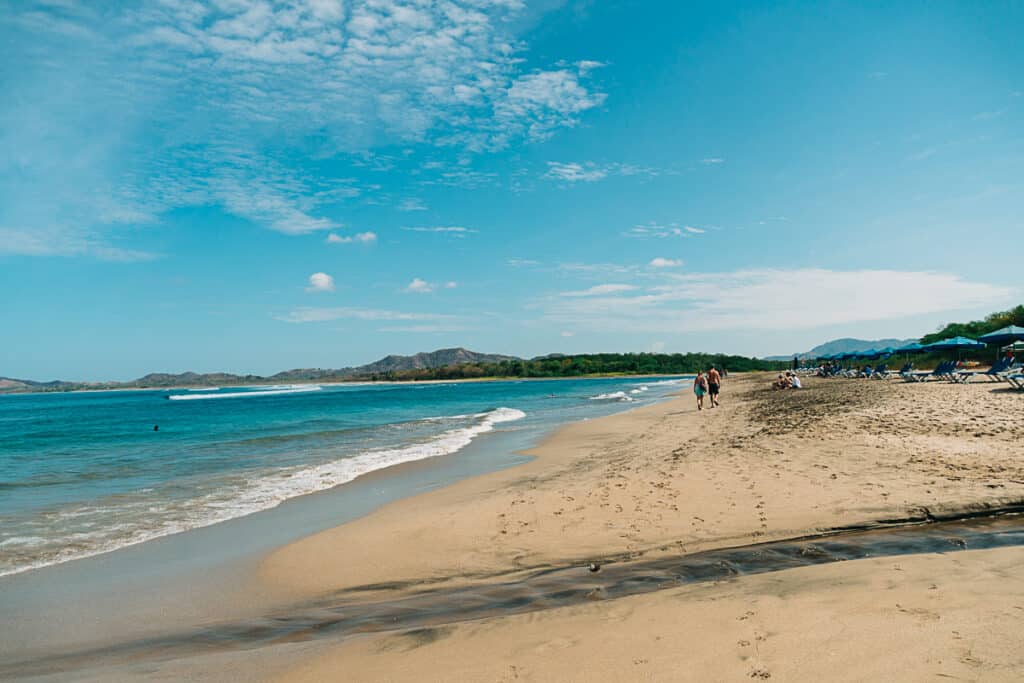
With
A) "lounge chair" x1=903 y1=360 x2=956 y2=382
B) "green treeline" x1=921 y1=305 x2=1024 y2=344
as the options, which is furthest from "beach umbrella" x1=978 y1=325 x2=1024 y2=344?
"green treeline" x1=921 y1=305 x2=1024 y2=344

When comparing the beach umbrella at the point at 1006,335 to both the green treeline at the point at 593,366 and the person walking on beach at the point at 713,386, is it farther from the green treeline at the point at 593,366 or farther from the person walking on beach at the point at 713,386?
the green treeline at the point at 593,366

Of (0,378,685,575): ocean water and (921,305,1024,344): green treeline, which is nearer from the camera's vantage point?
(0,378,685,575): ocean water

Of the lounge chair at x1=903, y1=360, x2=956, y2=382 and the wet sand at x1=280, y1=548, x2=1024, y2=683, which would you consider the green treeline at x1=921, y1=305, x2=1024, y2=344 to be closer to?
the lounge chair at x1=903, y1=360, x2=956, y2=382

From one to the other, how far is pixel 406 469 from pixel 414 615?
405 inches

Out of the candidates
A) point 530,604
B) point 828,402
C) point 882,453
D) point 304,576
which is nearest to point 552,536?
point 530,604

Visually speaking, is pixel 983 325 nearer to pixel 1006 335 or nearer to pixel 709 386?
pixel 1006 335

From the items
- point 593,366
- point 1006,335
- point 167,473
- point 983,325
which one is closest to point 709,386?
point 1006,335

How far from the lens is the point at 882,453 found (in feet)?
32.6

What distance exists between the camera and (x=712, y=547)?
20.3 ft

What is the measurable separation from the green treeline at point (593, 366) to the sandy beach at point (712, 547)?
153 m

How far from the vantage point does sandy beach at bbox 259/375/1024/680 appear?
3.66 metres

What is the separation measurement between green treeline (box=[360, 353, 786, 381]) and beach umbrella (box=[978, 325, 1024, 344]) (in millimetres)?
128192

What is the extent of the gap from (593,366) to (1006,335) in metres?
148

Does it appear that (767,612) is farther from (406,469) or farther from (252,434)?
(252,434)
